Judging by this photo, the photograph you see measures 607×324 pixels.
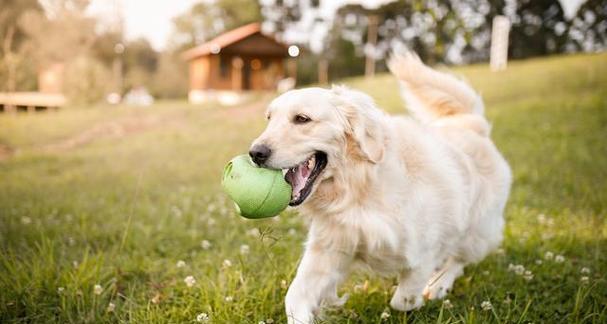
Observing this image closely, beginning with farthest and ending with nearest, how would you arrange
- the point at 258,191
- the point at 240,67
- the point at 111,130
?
the point at 240,67 < the point at 111,130 < the point at 258,191

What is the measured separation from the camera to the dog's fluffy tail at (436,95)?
13.8ft

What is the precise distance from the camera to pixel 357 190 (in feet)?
9.52

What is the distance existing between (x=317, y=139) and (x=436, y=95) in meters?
1.98

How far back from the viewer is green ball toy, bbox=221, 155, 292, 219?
2658 millimetres

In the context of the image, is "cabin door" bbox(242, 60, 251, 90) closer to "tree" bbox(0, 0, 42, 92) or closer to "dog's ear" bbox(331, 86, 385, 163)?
"tree" bbox(0, 0, 42, 92)

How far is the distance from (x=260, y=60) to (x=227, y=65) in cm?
243

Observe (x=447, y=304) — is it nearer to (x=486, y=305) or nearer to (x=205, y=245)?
(x=486, y=305)

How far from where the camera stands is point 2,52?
50.2ft

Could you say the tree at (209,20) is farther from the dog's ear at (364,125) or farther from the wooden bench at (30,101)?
the dog's ear at (364,125)

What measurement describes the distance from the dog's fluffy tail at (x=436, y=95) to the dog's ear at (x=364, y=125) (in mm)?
1297

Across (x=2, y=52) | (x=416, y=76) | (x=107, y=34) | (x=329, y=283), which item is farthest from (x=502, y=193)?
(x=107, y=34)

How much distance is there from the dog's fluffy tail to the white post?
21.4 metres

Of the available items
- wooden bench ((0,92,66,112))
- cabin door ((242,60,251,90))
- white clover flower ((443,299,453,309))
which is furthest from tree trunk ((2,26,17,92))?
cabin door ((242,60,251,90))

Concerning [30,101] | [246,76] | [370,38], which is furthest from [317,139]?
[370,38]
